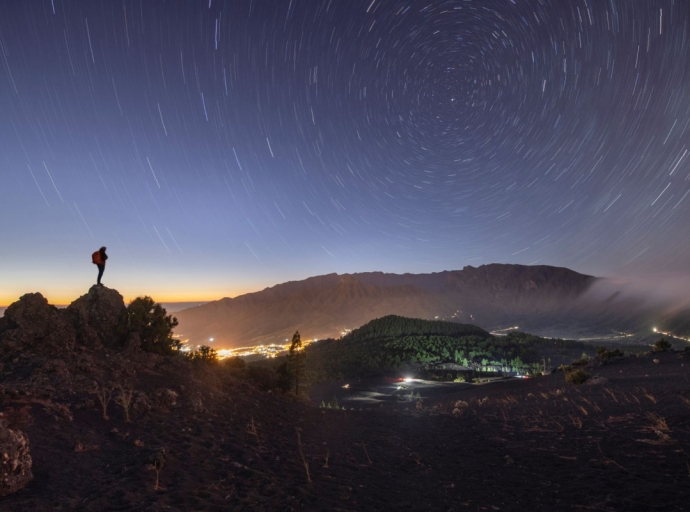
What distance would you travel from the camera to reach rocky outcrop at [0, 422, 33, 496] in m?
5.31

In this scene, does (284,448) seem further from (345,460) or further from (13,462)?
(13,462)

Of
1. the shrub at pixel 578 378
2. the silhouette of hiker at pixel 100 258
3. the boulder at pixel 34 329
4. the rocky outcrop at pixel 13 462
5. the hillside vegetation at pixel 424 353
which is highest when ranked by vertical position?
the silhouette of hiker at pixel 100 258

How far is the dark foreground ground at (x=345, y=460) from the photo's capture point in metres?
6.16

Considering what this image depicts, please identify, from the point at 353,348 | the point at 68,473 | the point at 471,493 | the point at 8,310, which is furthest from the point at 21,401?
the point at 353,348

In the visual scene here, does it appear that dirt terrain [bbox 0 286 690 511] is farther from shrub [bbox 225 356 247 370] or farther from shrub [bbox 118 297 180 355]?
shrub [bbox 225 356 247 370]

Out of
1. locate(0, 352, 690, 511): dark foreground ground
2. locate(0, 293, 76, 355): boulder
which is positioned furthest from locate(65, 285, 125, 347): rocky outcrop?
locate(0, 352, 690, 511): dark foreground ground

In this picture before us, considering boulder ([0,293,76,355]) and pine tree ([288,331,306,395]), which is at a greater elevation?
boulder ([0,293,76,355])

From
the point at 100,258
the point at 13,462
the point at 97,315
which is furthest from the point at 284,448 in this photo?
the point at 100,258

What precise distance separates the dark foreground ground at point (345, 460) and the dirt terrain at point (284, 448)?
0.04 metres

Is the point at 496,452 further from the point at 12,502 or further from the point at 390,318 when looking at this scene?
the point at 390,318

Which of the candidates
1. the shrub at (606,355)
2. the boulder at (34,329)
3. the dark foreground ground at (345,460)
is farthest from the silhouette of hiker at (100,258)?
the shrub at (606,355)

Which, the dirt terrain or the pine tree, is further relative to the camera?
the pine tree

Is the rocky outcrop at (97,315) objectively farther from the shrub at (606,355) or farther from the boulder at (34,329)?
the shrub at (606,355)

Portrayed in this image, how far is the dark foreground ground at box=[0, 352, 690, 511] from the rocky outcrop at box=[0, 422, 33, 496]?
20 cm
